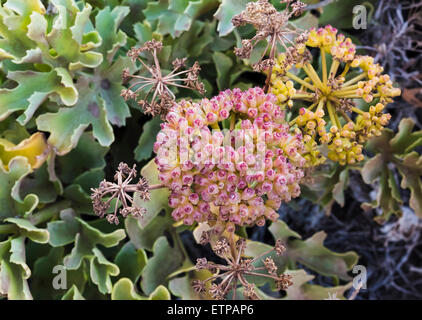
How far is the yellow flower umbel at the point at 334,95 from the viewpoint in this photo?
888mm

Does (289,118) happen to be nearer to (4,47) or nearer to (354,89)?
(354,89)

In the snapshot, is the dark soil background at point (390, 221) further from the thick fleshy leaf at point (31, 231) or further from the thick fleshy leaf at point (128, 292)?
the thick fleshy leaf at point (31, 231)

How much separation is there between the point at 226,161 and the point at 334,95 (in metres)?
0.28

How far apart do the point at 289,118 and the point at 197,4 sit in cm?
33

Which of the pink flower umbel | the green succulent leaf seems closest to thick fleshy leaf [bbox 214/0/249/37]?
the green succulent leaf

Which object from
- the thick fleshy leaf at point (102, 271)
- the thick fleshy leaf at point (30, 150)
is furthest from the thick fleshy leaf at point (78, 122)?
the thick fleshy leaf at point (102, 271)

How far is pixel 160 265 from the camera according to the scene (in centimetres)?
115

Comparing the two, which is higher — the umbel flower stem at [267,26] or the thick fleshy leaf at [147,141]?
the umbel flower stem at [267,26]

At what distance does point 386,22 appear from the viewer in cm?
137

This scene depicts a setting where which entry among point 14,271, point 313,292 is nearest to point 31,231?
point 14,271

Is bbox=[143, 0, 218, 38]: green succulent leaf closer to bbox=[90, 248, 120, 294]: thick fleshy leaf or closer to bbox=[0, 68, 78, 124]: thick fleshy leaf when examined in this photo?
bbox=[0, 68, 78, 124]: thick fleshy leaf

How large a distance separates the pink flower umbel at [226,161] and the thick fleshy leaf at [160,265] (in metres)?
0.36

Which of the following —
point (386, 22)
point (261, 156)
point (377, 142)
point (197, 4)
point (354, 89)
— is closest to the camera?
point (261, 156)
